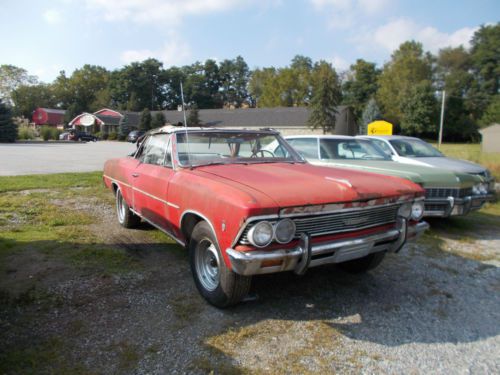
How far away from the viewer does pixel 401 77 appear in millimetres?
61844

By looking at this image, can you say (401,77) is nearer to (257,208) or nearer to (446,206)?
(446,206)

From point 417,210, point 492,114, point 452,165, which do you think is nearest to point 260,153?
point 417,210

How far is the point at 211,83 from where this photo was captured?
3711 inches

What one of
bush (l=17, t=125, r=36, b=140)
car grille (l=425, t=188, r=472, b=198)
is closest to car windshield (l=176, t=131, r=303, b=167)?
car grille (l=425, t=188, r=472, b=198)

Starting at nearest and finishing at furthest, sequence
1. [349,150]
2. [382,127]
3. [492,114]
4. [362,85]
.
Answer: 1. [349,150]
2. [382,127]
3. [492,114]
4. [362,85]

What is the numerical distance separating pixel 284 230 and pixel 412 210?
1.64 m

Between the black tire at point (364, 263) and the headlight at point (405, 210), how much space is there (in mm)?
643

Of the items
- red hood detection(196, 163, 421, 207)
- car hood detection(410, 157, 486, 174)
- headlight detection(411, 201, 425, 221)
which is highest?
red hood detection(196, 163, 421, 207)

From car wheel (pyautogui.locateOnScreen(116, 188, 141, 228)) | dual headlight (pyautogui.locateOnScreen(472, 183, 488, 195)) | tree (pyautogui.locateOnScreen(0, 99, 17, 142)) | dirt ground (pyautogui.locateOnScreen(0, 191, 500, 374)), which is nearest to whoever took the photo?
dirt ground (pyautogui.locateOnScreen(0, 191, 500, 374))

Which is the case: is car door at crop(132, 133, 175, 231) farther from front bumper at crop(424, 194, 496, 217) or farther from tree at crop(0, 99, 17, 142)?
tree at crop(0, 99, 17, 142)

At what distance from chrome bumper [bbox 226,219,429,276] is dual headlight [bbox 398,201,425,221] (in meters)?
0.13

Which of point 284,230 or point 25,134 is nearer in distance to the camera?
point 284,230

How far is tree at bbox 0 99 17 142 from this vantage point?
116 ft

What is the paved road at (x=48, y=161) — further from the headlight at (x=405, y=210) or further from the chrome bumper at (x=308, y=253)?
the headlight at (x=405, y=210)
